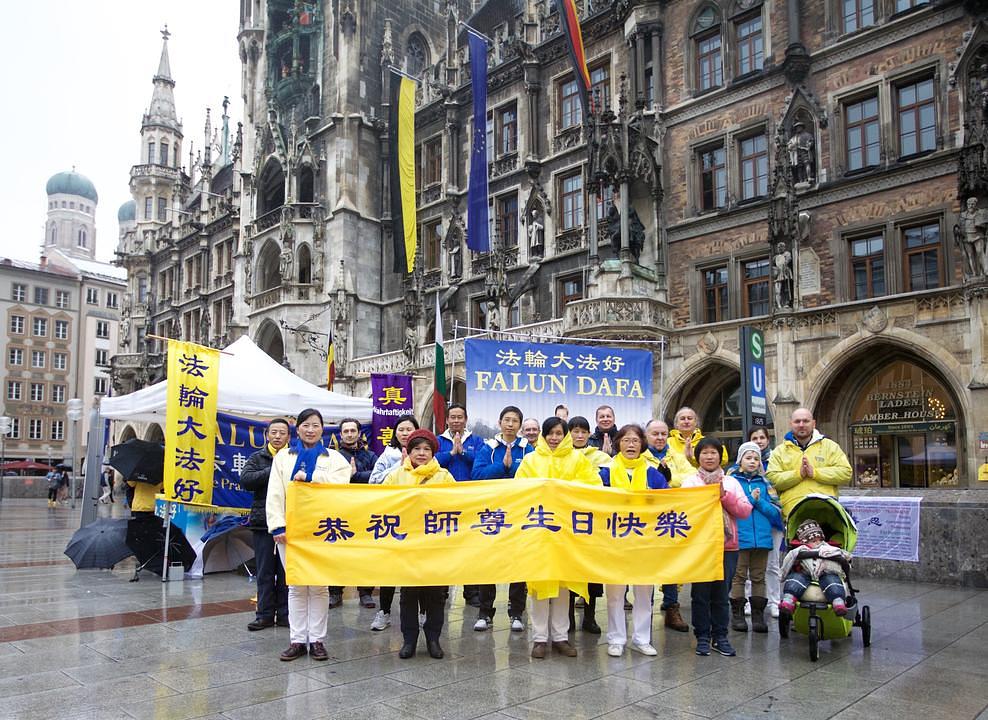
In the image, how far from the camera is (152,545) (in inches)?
496

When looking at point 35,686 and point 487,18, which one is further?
point 487,18

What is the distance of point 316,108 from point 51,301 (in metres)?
49.3

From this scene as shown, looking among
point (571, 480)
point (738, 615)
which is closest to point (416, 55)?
point (571, 480)

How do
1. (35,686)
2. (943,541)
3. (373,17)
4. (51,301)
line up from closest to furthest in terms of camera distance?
(35,686) < (943,541) < (373,17) < (51,301)

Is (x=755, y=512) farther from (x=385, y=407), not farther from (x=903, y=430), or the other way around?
(x=903, y=430)

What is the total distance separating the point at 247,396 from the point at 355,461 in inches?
160

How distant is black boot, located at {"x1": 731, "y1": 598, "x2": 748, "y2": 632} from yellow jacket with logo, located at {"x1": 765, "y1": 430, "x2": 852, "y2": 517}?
1.05m

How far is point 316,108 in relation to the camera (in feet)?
125

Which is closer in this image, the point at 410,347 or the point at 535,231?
the point at 535,231

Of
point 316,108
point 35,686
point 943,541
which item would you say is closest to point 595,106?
point 316,108

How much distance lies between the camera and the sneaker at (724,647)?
723 centimetres

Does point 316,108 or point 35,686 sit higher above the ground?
point 316,108

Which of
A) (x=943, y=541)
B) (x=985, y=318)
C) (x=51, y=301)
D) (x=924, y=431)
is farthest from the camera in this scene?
(x=51, y=301)

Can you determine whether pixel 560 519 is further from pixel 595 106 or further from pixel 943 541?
pixel 595 106
